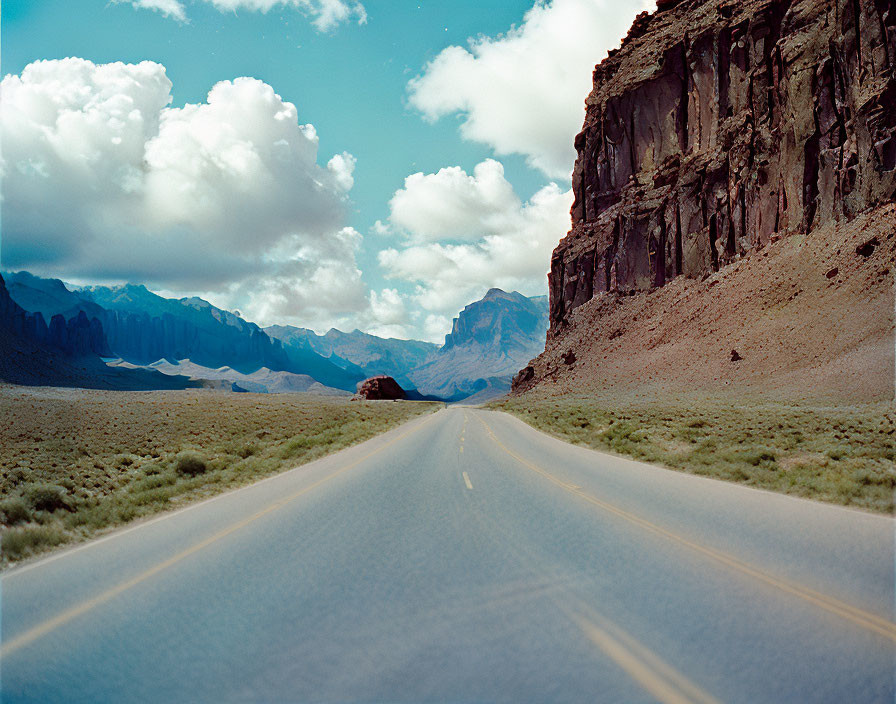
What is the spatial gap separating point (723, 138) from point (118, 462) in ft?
280

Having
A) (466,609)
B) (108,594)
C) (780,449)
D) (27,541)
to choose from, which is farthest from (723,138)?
(108,594)

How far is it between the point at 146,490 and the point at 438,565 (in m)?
9.52

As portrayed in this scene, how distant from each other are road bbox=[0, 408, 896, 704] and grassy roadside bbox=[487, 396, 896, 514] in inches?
94.8

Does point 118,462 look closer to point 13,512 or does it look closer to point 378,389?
point 13,512

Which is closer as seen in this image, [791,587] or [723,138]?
[791,587]

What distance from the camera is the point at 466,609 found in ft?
14.1

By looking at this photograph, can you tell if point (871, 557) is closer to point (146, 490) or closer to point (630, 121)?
point (146, 490)

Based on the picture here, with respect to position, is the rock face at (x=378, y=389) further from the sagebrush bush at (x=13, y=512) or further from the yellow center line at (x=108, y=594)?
the yellow center line at (x=108, y=594)

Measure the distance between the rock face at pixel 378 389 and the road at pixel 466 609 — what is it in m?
104

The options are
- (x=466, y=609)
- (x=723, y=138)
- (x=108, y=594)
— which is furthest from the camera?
(x=723, y=138)

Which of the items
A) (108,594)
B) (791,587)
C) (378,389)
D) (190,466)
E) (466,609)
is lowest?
(190,466)

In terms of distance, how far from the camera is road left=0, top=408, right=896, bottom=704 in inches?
127

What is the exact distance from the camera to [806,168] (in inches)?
2341

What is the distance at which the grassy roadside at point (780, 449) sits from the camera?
10051mm
